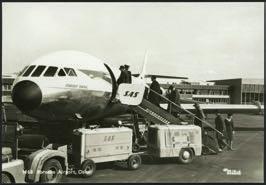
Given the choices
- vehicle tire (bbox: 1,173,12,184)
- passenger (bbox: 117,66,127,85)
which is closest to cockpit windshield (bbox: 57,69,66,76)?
passenger (bbox: 117,66,127,85)

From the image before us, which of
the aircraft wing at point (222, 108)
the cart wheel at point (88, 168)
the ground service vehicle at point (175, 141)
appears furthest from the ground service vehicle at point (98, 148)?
the aircraft wing at point (222, 108)

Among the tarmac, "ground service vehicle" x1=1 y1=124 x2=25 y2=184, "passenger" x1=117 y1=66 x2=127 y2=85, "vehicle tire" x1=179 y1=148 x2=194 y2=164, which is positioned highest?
"passenger" x1=117 y1=66 x2=127 y2=85

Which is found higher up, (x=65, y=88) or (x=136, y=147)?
(x=65, y=88)

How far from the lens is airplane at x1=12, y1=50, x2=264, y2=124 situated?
1178 cm

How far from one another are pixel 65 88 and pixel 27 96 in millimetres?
1551

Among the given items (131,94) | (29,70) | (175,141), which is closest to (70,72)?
(29,70)

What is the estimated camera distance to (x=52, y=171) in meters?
10.5

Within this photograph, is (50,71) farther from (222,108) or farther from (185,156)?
(222,108)

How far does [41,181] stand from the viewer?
10172 millimetres

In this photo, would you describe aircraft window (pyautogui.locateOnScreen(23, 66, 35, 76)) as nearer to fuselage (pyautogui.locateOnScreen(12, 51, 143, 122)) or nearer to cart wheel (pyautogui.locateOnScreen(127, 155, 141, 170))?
fuselage (pyautogui.locateOnScreen(12, 51, 143, 122))

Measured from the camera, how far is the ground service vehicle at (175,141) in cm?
1384

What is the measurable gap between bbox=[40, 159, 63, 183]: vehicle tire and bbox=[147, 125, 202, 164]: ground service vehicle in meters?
4.59

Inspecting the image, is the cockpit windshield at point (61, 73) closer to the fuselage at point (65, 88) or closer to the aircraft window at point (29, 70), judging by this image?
the fuselage at point (65, 88)

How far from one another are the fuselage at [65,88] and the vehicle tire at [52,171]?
7.56 feet
